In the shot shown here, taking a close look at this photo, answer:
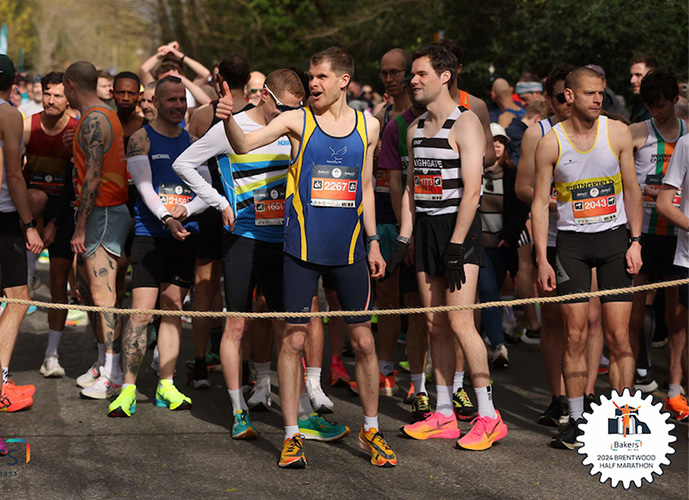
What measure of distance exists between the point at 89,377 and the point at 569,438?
3667 mm

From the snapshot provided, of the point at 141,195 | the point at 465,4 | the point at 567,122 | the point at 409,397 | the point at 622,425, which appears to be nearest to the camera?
the point at 622,425

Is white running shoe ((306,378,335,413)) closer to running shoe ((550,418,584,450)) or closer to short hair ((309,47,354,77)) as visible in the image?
running shoe ((550,418,584,450))

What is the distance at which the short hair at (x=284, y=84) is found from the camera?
6.04 m

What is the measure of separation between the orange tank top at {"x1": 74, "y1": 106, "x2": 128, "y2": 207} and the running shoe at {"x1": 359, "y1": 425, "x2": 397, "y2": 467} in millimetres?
2597

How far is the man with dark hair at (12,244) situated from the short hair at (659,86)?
172 inches

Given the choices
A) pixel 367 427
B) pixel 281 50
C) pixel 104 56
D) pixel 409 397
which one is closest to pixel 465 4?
pixel 281 50

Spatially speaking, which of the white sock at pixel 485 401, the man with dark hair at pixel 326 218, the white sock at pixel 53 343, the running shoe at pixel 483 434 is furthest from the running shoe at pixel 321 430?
the white sock at pixel 53 343

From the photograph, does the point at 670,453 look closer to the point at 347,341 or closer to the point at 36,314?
the point at 347,341

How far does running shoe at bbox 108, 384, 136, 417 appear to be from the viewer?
6.36 meters

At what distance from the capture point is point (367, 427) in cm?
560

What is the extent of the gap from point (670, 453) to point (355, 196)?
2.36m

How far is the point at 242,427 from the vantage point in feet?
19.4

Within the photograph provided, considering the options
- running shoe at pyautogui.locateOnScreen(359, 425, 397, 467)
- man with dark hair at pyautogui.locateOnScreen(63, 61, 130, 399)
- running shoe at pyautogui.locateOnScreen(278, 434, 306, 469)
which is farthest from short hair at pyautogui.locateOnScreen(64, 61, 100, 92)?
running shoe at pyautogui.locateOnScreen(359, 425, 397, 467)

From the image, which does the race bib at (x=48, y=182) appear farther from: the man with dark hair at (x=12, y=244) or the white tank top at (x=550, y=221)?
the white tank top at (x=550, y=221)
